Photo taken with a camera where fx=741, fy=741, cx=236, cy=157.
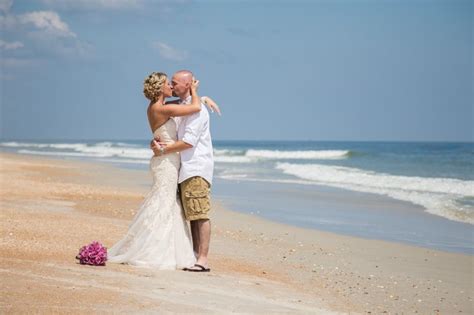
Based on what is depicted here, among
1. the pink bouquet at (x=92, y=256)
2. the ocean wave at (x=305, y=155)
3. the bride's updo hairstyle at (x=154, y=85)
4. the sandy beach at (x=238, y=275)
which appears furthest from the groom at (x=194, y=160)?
the ocean wave at (x=305, y=155)

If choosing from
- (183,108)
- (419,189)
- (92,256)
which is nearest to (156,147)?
(183,108)

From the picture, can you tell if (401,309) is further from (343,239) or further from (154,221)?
(343,239)

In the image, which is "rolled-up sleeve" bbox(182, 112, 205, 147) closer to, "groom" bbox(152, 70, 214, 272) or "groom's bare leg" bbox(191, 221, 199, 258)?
"groom" bbox(152, 70, 214, 272)

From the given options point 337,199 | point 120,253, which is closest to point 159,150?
point 120,253

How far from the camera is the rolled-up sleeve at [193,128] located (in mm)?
7945

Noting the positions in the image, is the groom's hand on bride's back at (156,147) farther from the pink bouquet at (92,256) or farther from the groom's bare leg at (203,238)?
the pink bouquet at (92,256)

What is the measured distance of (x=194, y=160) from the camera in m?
8.05

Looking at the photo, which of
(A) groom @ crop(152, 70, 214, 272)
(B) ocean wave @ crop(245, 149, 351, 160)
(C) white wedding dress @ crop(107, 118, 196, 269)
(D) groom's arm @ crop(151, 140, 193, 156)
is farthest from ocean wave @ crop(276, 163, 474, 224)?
(B) ocean wave @ crop(245, 149, 351, 160)

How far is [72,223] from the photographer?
442 inches

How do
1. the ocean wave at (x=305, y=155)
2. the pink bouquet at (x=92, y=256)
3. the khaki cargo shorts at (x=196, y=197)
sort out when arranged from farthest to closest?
1. the ocean wave at (x=305, y=155)
2. the khaki cargo shorts at (x=196, y=197)
3. the pink bouquet at (x=92, y=256)

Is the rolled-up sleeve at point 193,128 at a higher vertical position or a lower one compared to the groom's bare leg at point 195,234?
higher

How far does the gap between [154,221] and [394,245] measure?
15.5 ft

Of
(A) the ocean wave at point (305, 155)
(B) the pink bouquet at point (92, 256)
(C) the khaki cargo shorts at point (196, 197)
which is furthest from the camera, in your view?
(A) the ocean wave at point (305, 155)

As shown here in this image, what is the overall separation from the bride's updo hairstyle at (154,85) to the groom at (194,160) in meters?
0.14
